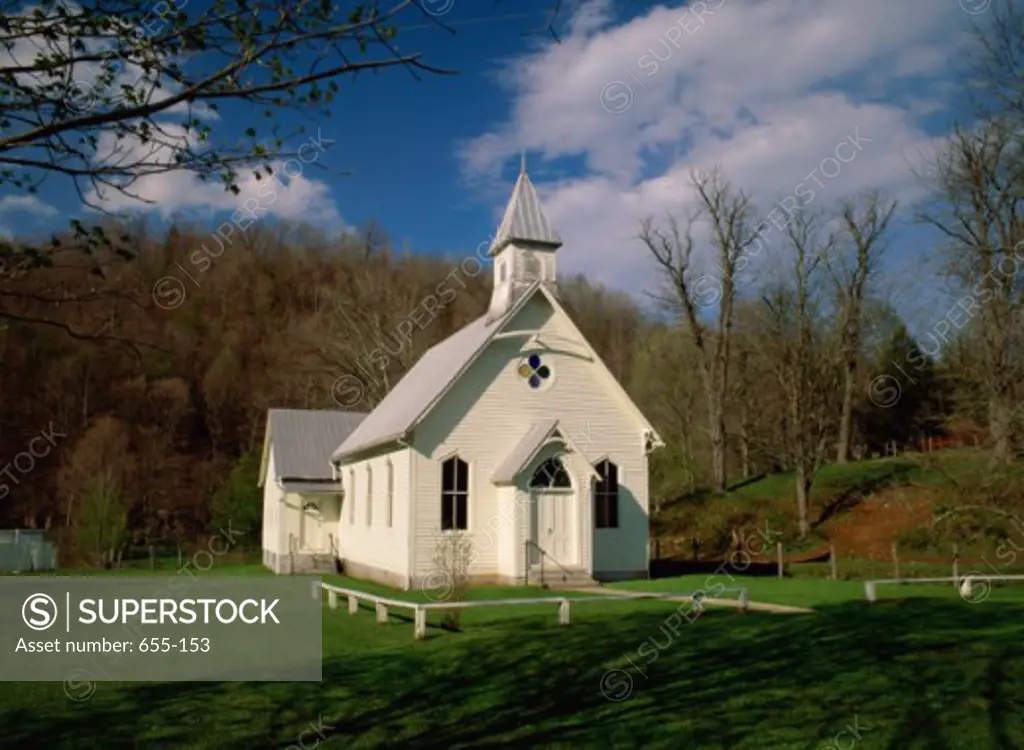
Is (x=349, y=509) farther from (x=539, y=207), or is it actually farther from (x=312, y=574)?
(x=539, y=207)

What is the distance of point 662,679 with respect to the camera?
1171 cm

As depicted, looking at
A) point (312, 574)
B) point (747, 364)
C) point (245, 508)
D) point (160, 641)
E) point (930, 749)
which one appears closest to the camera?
point (930, 749)

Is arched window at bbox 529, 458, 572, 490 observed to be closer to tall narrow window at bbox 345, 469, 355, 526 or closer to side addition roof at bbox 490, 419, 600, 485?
side addition roof at bbox 490, 419, 600, 485

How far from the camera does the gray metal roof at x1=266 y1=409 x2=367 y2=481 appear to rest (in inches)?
1358

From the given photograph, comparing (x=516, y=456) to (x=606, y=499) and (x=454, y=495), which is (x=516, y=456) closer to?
(x=454, y=495)

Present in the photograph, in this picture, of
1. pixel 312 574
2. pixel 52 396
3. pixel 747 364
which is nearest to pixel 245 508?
pixel 312 574

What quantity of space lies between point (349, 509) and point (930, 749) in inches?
970

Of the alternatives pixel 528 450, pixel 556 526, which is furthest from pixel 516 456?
pixel 556 526

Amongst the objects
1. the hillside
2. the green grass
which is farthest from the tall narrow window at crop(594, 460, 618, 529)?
the hillside

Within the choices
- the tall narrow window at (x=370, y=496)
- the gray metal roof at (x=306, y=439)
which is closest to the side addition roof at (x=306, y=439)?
the gray metal roof at (x=306, y=439)

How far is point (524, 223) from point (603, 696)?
1911 centimetres

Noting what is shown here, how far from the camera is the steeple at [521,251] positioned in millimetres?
27922

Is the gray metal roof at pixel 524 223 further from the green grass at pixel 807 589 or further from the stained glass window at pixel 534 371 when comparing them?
the green grass at pixel 807 589

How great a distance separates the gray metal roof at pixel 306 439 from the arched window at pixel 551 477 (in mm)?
12130
